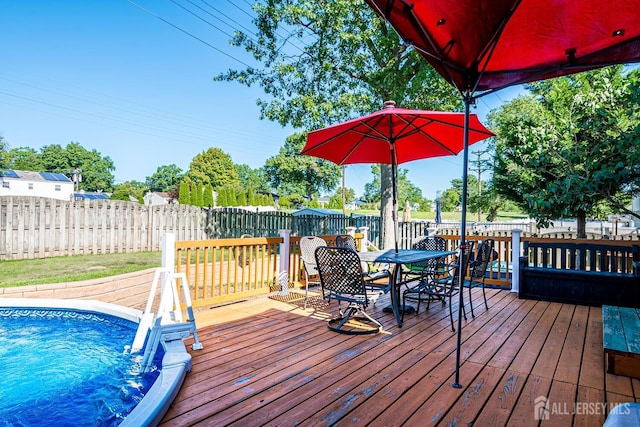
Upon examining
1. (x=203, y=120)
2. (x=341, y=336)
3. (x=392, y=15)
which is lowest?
(x=341, y=336)

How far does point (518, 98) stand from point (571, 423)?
20805 mm

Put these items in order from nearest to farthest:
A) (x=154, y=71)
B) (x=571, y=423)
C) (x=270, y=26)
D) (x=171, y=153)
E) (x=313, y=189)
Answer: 1. (x=571, y=423)
2. (x=270, y=26)
3. (x=154, y=71)
4. (x=313, y=189)
5. (x=171, y=153)

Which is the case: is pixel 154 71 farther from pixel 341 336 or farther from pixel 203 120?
pixel 341 336

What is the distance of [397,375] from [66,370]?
3125 millimetres

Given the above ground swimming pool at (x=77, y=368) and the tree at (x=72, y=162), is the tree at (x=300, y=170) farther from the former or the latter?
the tree at (x=72, y=162)

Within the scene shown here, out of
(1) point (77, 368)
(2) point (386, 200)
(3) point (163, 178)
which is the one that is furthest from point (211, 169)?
(1) point (77, 368)

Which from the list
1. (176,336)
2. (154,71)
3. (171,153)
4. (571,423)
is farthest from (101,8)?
(171,153)

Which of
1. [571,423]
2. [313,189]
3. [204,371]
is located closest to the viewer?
[571,423]

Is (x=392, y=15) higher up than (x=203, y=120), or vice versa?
(x=203, y=120)

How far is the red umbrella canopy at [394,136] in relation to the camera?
3892 mm

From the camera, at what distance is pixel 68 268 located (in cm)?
663

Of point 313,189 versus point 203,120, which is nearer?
point 313,189

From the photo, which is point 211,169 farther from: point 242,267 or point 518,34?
point 518,34

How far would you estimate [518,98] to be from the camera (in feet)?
62.5
